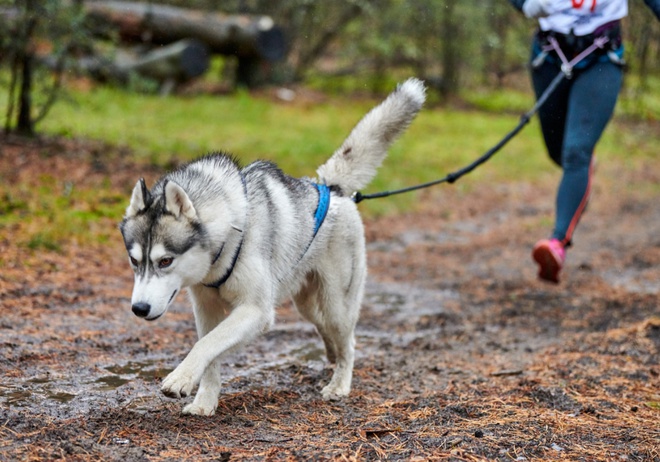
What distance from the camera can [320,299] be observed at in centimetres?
425

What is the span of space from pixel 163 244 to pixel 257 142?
8.67 metres

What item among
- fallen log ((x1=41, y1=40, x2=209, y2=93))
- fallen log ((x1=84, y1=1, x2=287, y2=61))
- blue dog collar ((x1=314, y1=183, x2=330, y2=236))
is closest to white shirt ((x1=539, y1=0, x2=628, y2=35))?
blue dog collar ((x1=314, y1=183, x2=330, y2=236))

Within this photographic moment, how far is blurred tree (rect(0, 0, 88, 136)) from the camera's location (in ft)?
27.2

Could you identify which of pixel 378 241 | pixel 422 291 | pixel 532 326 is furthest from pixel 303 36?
pixel 532 326

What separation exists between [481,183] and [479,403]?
863cm

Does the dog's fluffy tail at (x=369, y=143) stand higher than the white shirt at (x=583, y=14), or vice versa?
the white shirt at (x=583, y=14)

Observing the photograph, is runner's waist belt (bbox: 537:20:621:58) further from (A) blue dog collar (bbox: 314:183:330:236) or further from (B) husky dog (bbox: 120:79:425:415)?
(A) blue dog collar (bbox: 314:183:330:236)

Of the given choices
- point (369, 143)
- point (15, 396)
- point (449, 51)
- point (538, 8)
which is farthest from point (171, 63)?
point (15, 396)

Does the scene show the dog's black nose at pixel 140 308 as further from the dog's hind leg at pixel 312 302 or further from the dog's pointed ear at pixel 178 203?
the dog's hind leg at pixel 312 302

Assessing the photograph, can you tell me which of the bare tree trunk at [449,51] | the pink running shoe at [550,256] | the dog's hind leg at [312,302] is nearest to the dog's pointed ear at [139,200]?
the dog's hind leg at [312,302]

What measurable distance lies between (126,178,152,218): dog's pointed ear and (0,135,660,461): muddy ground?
3.00 feet

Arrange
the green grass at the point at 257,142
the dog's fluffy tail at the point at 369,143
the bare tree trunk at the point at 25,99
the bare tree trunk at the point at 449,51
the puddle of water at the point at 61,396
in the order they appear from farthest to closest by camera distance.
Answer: the bare tree trunk at the point at 449,51
the bare tree trunk at the point at 25,99
the green grass at the point at 257,142
the dog's fluffy tail at the point at 369,143
the puddle of water at the point at 61,396

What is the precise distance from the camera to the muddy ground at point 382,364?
3.10 m

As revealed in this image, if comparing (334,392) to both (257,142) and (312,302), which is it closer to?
(312,302)
